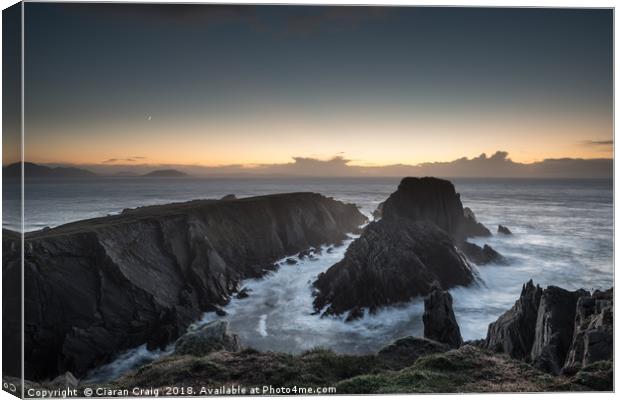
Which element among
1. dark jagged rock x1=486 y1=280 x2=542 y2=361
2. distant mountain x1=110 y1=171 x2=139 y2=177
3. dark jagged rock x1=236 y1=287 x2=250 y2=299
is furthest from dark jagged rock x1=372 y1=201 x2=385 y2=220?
distant mountain x1=110 y1=171 x2=139 y2=177

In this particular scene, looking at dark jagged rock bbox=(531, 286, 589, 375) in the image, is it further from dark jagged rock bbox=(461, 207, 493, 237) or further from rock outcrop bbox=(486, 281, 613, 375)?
dark jagged rock bbox=(461, 207, 493, 237)

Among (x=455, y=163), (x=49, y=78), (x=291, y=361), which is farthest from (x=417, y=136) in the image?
(x=49, y=78)

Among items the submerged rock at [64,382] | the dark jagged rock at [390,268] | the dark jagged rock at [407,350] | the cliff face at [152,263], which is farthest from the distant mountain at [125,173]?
the dark jagged rock at [407,350]

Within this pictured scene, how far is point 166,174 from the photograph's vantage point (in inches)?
618

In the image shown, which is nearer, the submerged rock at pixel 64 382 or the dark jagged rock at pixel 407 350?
the submerged rock at pixel 64 382

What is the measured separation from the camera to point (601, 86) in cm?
1430

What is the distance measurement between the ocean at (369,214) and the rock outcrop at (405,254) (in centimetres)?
44

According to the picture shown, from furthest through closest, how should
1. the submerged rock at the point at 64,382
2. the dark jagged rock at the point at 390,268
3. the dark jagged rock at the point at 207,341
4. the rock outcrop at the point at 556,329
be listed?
the dark jagged rock at the point at 390,268 → the dark jagged rock at the point at 207,341 → the rock outcrop at the point at 556,329 → the submerged rock at the point at 64,382

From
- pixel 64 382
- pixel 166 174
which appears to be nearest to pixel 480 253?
pixel 166 174

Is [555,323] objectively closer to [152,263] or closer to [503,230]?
[503,230]

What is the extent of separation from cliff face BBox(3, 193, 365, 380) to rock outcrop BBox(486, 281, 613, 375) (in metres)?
6.46

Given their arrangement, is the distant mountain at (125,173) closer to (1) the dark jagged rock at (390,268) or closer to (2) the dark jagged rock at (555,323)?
(1) the dark jagged rock at (390,268)

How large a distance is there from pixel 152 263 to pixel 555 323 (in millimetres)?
15315

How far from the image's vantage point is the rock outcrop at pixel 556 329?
13.2m
